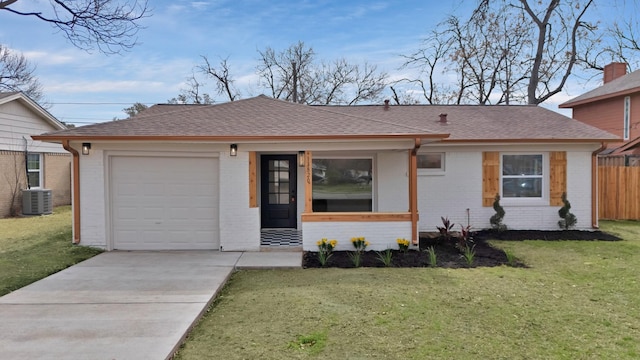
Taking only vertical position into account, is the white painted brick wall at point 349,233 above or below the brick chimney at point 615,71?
below

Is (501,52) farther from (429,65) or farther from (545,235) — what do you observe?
(545,235)

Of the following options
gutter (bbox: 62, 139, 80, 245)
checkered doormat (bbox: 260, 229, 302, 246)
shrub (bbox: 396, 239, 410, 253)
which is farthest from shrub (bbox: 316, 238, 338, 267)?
gutter (bbox: 62, 139, 80, 245)

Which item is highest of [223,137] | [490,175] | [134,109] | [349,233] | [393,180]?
[134,109]

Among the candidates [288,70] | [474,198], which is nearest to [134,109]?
[288,70]

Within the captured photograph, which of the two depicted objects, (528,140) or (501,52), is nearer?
(528,140)

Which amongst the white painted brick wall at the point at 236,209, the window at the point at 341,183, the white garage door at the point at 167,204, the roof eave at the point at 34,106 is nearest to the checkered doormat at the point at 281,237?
the white painted brick wall at the point at 236,209

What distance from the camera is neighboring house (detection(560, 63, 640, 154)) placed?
55.6 feet

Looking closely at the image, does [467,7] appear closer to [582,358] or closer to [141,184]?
[141,184]

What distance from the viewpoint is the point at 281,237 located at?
9.63 m

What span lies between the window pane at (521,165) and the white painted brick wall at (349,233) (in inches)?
170

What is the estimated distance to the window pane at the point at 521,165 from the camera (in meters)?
10.9

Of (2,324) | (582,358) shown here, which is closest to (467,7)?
(582,358)

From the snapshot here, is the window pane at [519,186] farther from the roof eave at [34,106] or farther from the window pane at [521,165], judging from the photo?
the roof eave at [34,106]

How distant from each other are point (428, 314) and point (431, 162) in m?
6.41
